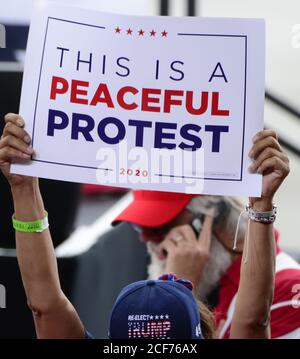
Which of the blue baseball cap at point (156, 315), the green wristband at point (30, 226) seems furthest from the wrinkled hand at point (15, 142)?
the blue baseball cap at point (156, 315)

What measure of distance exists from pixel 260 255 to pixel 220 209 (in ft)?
2.59

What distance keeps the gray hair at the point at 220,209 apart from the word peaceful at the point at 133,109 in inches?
32.4

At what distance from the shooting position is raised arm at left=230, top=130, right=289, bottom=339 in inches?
75.8

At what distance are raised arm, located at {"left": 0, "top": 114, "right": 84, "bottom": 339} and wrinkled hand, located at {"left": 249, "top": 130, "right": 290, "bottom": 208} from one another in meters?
0.48

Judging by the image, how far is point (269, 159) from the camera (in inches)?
75.5

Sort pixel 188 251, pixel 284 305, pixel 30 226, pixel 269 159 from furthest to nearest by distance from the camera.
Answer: pixel 188 251 < pixel 284 305 < pixel 30 226 < pixel 269 159

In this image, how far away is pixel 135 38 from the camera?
78.3 inches

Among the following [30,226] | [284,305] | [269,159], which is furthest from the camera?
[284,305]

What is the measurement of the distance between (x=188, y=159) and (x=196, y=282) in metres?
0.83

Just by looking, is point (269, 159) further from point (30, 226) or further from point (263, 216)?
point (30, 226)

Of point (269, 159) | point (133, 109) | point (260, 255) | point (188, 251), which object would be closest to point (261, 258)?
point (260, 255)

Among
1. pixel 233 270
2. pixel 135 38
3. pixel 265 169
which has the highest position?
pixel 135 38
